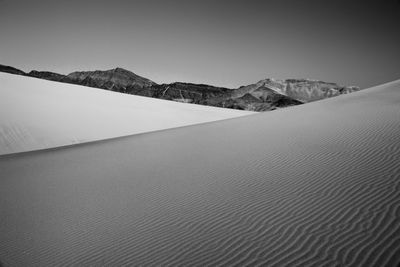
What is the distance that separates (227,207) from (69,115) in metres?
19.3

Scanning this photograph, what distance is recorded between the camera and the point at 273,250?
3.28 m

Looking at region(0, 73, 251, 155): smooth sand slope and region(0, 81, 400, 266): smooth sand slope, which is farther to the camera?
region(0, 73, 251, 155): smooth sand slope

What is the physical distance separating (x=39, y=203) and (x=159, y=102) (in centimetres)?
2805

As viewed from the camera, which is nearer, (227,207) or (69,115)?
(227,207)

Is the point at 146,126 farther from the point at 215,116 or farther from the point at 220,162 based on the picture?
the point at 220,162

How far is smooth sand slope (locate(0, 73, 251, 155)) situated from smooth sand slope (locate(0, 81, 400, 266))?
27.5 ft

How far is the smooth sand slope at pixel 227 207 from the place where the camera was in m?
3.32

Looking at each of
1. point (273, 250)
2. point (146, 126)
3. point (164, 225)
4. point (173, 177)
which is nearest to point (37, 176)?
point (173, 177)

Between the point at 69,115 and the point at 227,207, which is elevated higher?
the point at 227,207

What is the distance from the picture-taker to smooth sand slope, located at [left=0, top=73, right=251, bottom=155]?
54.6 ft

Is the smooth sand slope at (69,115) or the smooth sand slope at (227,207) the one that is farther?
the smooth sand slope at (69,115)

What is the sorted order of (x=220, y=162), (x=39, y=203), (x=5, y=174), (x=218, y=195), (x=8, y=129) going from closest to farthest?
1. (x=218, y=195)
2. (x=39, y=203)
3. (x=220, y=162)
4. (x=5, y=174)
5. (x=8, y=129)

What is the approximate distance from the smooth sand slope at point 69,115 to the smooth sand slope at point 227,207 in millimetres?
8384

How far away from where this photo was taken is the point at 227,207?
4.68 metres
